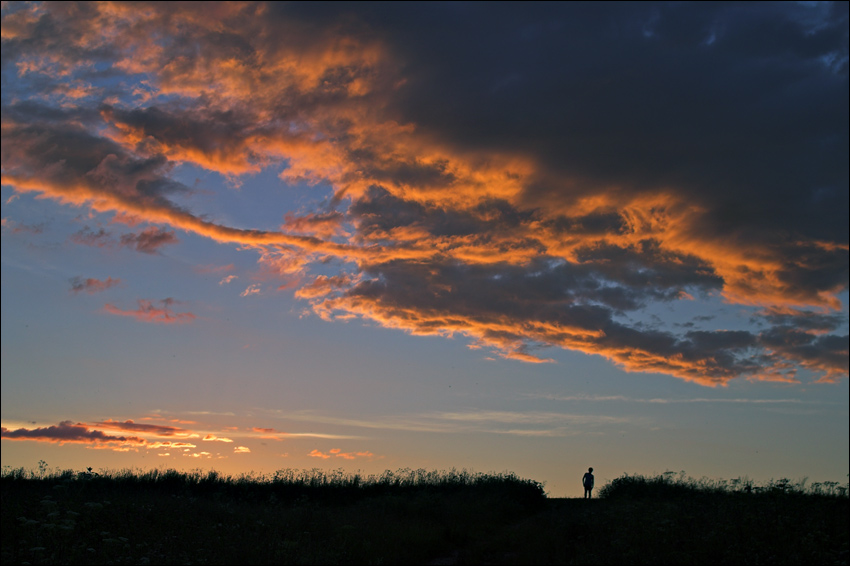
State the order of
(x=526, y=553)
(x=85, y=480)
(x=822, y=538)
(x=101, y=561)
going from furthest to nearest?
(x=85, y=480) < (x=526, y=553) < (x=822, y=538) < (x=101, y=561)

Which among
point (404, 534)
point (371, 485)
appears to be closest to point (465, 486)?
point (371, 485)

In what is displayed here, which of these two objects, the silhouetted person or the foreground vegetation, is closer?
the foreground vegetation

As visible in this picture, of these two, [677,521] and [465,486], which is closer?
[677,521]

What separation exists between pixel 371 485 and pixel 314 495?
358 centimetres

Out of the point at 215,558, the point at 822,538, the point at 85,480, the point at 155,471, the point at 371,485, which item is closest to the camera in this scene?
the point at 215,558

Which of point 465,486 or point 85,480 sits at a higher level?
point 85,480

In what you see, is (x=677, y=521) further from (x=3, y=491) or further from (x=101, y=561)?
(x=3, y=491)

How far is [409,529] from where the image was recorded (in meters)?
19.1

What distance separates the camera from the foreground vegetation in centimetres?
1414

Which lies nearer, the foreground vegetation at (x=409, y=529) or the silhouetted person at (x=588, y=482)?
the foreground vegetation at (x=409, y=529)

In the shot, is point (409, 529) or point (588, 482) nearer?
point (409, 529)

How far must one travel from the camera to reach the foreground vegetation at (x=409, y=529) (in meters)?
14.1

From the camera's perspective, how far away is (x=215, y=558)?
550 inches

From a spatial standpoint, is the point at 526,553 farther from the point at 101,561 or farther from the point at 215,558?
the point at 101,561
